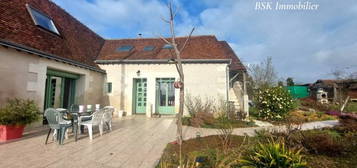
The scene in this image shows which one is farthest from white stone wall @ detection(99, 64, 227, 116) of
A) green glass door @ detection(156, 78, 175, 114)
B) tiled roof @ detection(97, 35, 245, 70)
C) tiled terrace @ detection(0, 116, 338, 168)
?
tiled terrace @ detection(0, 116, 338, 168)

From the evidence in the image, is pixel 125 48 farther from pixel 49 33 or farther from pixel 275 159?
pixel 275 159

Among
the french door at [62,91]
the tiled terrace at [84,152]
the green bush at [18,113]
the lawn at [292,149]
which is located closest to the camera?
the lawn at [292,149]

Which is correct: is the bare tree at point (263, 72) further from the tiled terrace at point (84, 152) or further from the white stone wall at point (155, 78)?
the tiled terrace at point (84, 152)

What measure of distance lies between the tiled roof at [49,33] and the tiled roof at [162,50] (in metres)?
1.08

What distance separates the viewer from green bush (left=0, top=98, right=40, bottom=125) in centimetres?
416

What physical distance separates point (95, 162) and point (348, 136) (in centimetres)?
614

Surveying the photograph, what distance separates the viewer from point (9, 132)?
14.2 feet

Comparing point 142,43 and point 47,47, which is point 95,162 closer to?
point 47,47

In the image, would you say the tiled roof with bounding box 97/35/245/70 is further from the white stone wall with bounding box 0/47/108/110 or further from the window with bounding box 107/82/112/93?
the white stone wall with bounding box 0/47/108/110

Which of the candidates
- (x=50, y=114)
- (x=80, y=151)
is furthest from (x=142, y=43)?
(x=80, y=151)

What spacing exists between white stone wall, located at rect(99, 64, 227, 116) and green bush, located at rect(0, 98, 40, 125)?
17.2 ft

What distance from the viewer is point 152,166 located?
2.98 meters

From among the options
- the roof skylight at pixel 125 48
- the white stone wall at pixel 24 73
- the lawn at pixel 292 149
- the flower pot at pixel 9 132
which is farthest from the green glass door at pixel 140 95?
the lawn at pixel 292 149

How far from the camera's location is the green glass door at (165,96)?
994 cm
